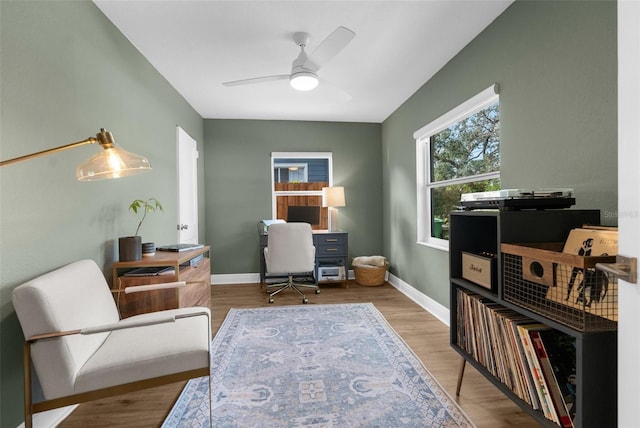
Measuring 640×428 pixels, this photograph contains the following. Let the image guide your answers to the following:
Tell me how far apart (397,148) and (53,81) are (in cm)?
360

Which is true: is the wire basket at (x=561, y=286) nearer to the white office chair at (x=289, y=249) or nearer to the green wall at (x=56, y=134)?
the green wall at (x=56, y=134)

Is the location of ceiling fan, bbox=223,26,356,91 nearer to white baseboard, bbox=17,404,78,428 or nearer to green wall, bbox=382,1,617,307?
green wall, bbox=382,1,617,307

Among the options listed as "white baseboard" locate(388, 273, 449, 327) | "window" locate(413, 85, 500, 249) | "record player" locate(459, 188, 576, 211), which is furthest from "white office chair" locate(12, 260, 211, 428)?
"window" locate(413, 85, 500, 249)

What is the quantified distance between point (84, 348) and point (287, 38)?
2.38 m

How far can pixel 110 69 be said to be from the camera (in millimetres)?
2236

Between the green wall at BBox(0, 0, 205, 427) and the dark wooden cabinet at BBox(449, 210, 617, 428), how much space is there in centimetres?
219

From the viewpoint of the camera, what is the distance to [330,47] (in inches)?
83.0

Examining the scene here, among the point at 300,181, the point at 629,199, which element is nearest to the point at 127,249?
the point at 629,199

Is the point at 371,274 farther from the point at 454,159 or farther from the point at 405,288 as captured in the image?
the point at 454,159

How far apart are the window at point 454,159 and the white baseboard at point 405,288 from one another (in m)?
0.60

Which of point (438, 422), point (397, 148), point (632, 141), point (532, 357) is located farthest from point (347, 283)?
point (632, 141)

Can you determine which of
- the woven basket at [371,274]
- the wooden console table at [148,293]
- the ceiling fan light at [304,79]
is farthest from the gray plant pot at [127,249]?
the woven basket at [371,274]

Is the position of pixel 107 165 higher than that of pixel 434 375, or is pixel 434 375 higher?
pixel 107 165

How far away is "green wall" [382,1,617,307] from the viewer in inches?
58.2
